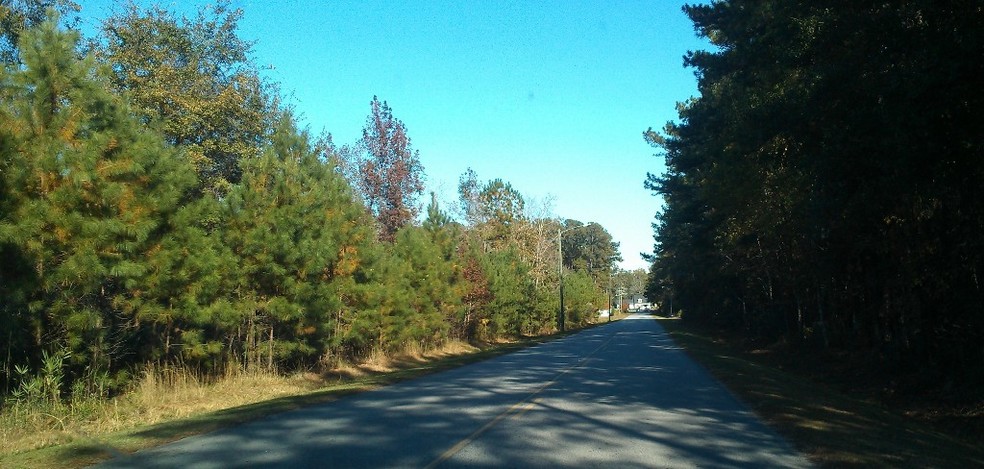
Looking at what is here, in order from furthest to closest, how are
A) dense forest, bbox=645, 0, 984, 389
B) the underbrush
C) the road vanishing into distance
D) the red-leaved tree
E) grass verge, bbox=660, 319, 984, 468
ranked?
the red-leaved tree, the underbrush, dense forest, bbox=645, 0, 984, 389, grass verge, bbox=660, 319, 984, 468, the road vanishing into distance

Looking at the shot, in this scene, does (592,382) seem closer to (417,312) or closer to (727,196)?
(727,196)

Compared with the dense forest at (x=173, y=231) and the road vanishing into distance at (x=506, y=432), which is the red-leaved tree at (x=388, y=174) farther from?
the road vanishing into distance at (x=506, y=432)

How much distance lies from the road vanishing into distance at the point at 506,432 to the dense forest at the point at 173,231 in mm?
4788

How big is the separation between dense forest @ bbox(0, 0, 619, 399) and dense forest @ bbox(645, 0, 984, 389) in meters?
12.5

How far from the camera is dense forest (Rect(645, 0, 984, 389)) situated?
426 inches

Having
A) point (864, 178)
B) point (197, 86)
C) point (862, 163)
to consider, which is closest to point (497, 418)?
point (862, 163)

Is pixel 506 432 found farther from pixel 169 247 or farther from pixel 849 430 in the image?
pixel 169 247

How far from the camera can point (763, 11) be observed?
18.9 m

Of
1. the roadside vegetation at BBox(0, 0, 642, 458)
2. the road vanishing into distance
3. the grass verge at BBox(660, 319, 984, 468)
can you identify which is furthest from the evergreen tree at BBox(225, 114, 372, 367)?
the grass verge at BBox(660, 319, 984, 468)

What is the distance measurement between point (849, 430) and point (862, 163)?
4796 mm

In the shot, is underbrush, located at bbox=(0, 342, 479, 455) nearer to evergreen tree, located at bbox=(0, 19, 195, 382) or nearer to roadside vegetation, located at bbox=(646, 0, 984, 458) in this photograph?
evergreen tree, located at bbox=(0, 19, 195, 382)

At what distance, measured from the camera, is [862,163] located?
13.0 meters

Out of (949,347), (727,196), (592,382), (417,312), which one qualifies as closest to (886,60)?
(949,347)

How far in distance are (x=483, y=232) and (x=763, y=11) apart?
167 feet
